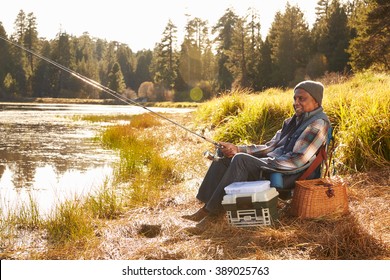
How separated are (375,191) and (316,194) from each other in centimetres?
142

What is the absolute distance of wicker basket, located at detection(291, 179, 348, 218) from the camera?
172 inches

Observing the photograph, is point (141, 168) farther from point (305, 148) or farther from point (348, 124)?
point (305, 148)

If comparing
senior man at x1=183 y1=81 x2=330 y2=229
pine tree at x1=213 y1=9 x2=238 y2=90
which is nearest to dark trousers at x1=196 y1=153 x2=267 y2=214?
senior man at x1=183 y1=81 x2=330 y2=229

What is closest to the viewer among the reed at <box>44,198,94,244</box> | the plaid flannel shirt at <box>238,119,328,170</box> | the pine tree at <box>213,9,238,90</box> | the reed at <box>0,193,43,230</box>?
the plaid flannel shirt at <box>238,119,328,170</box>

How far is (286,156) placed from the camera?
4.54 meters

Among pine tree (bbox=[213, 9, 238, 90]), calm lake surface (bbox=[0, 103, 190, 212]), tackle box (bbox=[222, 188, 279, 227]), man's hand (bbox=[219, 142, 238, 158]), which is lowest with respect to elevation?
calm lake surface (bbox=[0, 103, 190, 212])

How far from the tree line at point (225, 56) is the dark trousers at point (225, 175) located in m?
19.1

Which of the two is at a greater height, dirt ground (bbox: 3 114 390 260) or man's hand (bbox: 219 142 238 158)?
man's hand (bbox: 219 142 238 158)

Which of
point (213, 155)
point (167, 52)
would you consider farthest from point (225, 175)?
point (167, 52)

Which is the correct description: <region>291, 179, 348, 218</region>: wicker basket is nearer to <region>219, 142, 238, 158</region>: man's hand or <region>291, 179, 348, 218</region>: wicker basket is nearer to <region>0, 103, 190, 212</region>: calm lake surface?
<region>219, 142, 238, 158</region>: man's hand

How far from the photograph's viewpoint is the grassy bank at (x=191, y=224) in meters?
3.90

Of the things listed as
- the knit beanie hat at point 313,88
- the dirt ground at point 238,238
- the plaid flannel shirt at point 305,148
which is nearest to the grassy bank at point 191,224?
the dirt ground at point 238,238

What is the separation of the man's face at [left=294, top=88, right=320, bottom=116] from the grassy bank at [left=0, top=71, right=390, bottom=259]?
101cm

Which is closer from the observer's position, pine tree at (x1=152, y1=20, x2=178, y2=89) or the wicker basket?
the wicker basket
